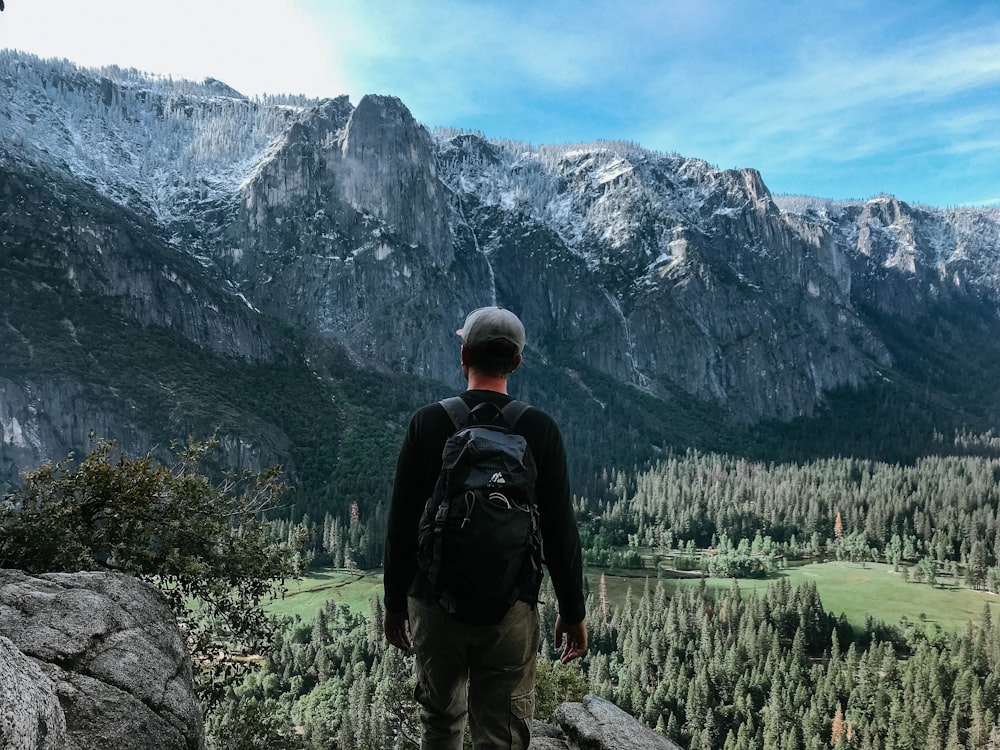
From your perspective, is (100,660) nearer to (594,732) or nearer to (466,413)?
(466,413)

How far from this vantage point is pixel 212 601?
12312mm

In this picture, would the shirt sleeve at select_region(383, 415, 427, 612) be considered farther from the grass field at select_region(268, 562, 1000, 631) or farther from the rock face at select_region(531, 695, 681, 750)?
the grass field at select_region(268, 562, 1000, 631)

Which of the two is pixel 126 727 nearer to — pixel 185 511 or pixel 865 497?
pixel 185 511

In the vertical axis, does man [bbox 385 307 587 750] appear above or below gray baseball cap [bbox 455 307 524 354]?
below

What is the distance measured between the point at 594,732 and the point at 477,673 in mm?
9105

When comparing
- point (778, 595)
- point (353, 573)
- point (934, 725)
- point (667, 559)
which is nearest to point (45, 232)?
point (353, 573)

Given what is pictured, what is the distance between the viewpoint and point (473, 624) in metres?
5.09

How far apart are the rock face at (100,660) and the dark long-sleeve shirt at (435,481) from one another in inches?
115

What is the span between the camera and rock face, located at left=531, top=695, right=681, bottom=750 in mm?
12391

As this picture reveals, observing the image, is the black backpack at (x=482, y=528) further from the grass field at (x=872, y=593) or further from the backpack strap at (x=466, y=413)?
the grass field at (x=872, y=593)

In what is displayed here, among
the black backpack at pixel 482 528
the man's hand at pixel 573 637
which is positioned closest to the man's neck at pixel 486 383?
the black backpack at pixel 482 528

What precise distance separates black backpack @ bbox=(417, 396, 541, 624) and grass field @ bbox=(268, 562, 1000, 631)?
105244 millimetres

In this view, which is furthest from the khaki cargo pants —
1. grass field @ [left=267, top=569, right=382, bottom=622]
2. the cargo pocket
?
grass field @ [left=267, top=569, right=382, bottom=622]

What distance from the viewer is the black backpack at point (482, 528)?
4.82 metres
